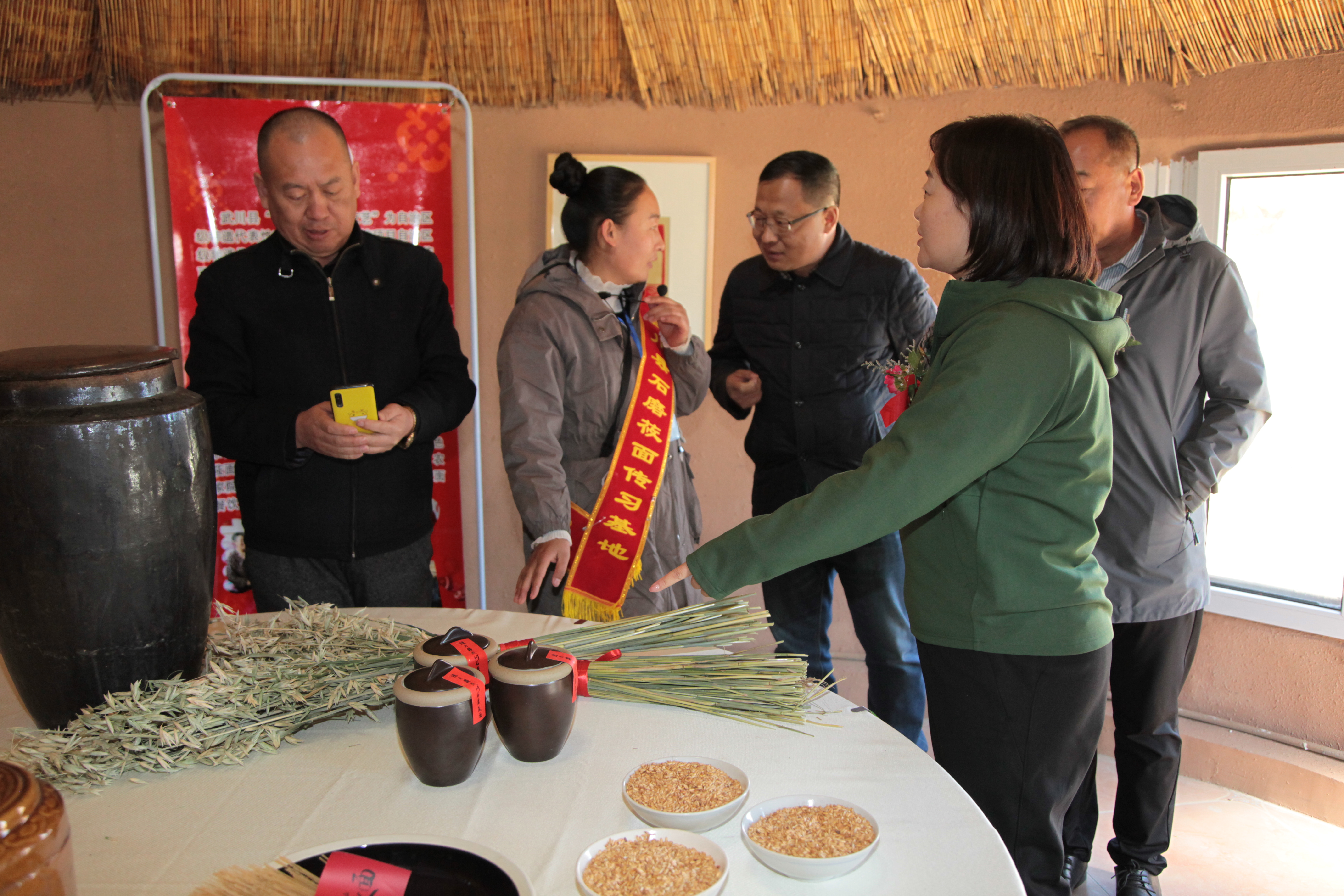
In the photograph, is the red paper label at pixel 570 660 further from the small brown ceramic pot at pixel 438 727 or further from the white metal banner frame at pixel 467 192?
the white metal banner frame at pixel 467 192

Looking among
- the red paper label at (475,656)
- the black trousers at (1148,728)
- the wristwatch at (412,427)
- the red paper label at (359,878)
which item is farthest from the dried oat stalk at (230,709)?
the black trousers at (1148,728)

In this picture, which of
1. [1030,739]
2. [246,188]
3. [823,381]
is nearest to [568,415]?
[823,381]

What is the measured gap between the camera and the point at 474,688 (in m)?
1.04

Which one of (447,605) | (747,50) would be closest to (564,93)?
(747,50)

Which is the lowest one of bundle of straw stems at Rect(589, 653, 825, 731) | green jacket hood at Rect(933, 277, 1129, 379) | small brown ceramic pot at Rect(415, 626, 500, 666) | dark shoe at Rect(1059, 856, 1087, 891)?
dark shoe at Rect(1059, 856, 1087, 891)

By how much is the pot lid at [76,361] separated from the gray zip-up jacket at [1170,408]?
1.73 metres

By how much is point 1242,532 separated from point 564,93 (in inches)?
100

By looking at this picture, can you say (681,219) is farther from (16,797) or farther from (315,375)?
(16,797)

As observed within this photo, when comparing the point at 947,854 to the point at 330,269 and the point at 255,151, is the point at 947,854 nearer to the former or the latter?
the point at 330,269

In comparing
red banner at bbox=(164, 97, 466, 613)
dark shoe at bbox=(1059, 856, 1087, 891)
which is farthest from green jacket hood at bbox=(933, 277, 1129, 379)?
red banner at bbox=(164, 97, 466, 613)

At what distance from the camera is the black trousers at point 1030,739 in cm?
131

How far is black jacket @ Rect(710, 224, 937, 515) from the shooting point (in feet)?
7.47

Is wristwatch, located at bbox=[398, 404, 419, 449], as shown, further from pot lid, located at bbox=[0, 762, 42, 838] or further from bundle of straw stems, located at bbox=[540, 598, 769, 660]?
pot lid, located at bbox=[0, 762, 42, 838]

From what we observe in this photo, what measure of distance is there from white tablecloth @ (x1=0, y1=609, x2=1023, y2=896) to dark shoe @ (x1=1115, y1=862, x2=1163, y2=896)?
1.16 m
